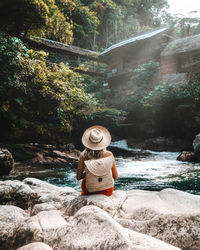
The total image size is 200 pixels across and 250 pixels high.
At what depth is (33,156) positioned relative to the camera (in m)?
9.37

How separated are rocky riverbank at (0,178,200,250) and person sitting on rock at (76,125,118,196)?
145mm

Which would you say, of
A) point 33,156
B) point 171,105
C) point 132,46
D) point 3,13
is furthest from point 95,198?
point 132,46

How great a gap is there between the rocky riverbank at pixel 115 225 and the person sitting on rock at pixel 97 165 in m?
0.14

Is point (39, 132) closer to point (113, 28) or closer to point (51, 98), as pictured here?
point (51, 98)

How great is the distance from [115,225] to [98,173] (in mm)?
949

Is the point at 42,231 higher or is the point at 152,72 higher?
the point at 152,72

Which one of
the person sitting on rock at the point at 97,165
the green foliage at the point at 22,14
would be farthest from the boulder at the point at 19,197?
the green foliage at the point at 22,14

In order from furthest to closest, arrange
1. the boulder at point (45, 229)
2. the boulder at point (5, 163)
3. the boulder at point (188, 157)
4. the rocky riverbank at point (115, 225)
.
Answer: the boulder at point (188, 157) < the boulder at point (5, 163) < the boulder at point (45, 229) < the rocky riverbank at point (115, 225)

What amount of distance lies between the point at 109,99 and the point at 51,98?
10.8 metres

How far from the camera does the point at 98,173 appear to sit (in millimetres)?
2691

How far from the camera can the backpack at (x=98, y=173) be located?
8.80 ft

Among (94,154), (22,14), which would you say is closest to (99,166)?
(94,154)

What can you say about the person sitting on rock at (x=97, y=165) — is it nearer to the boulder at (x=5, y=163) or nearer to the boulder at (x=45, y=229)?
the boulder at (x=45, y=229)

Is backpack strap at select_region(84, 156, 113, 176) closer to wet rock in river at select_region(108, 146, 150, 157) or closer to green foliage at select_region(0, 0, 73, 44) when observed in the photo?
green foliage at select_region(0, 0, 73, 44)
